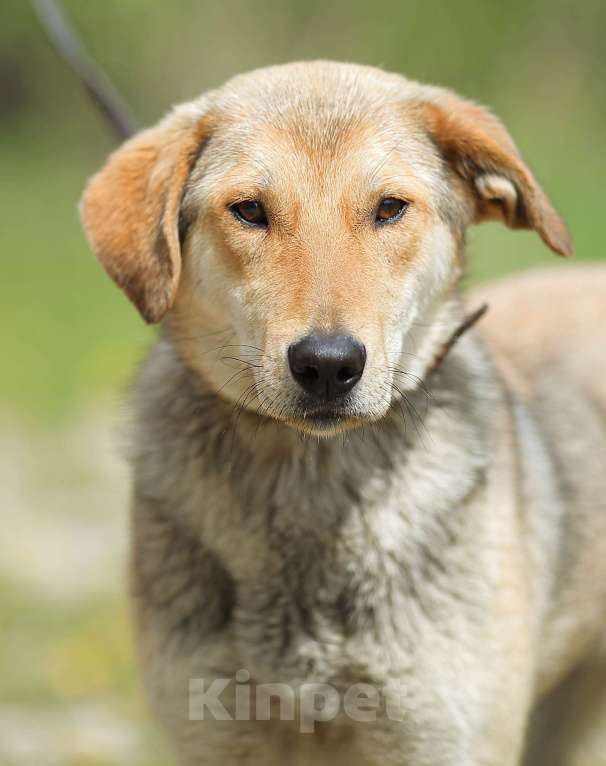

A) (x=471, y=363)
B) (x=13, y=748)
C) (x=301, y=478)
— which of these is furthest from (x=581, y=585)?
(x=13, y=748)

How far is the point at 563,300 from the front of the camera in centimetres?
461

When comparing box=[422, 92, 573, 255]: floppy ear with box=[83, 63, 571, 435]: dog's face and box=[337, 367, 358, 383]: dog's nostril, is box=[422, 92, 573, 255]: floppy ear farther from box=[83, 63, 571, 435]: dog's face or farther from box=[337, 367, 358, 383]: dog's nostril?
box=[337, 367, 358, 383]: dog's nostril

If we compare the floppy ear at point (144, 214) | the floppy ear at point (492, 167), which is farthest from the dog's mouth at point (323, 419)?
the floppy ear at point (492, 167)

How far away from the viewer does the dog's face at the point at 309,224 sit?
299 cm

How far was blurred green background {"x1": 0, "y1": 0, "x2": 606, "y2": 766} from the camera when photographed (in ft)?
17.4

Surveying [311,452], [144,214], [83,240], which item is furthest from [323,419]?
[83,240]

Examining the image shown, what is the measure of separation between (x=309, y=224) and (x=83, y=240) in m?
10.3

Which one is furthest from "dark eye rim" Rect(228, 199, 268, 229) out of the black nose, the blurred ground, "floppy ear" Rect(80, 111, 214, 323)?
the blurred ground

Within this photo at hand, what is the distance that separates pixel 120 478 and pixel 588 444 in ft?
12.1

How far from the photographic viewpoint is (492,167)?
3.39m

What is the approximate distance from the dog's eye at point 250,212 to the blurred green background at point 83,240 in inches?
33.4

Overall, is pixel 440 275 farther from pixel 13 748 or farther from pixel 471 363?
pixel 13 748

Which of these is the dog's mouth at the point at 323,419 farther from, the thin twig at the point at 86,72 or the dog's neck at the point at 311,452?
the thin twig at the point at 86,72

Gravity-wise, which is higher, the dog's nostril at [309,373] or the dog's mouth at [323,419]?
the dog's nostril at [309,373]
